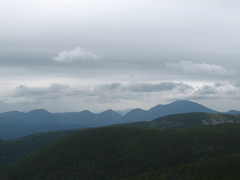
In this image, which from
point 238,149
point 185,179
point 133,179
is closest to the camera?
point 185,179

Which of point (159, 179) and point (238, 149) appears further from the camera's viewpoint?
point (238, 149)

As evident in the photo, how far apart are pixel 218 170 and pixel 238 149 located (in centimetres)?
6488

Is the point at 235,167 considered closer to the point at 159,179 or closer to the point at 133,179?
the point at 159,179

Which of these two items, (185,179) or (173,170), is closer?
(185,179)

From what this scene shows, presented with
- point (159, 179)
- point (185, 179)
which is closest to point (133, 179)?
point (159, 179)

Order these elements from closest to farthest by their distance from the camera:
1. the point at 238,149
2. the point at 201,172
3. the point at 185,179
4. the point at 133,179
→ 1. the point at 185,179
2. the point at 201,172
3. the point at 133,179
4. the point at 238,149

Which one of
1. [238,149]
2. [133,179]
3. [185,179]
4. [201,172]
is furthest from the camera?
[238,149]

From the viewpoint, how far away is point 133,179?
6363 inches

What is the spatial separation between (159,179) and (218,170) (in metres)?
32.2

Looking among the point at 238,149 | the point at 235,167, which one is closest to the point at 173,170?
the point at 235,167

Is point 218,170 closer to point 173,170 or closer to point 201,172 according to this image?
A: point 201,172

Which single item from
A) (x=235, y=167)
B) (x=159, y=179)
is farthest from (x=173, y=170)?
(x=235, y=167)

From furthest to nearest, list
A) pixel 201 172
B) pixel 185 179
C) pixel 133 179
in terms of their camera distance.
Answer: pixel 133 179
pixel 201 172
pixel 185 179

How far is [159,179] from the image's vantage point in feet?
486
